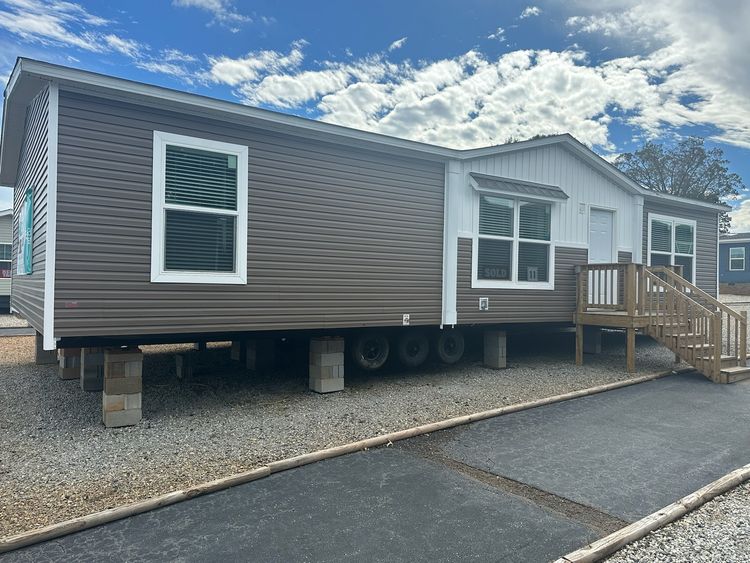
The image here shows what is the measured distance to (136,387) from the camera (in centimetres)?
561

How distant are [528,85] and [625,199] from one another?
7.22m

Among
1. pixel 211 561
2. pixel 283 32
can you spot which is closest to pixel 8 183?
pixel 283 32

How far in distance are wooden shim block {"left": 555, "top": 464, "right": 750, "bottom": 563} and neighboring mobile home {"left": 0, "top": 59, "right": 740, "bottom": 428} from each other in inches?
174

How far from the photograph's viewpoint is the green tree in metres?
33.2

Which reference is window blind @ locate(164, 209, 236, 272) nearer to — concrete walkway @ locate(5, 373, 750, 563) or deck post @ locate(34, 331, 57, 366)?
concrete walkway @ locate(5, 373, 750, 563)

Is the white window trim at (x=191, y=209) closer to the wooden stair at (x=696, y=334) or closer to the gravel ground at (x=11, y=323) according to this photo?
the wooden stair at (x=696, y=334)

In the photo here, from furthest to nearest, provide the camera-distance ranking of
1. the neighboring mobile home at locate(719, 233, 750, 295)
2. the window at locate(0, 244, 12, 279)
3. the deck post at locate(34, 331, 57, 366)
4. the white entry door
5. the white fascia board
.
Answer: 1. the neighboring mobile home at locate(719, 233, 750, 295)
2. the window at locate(0, 244, 12, 279)
3. the white entry door
4. the deck post at locate(34, 331, 57, 366)
5. the white fascia board

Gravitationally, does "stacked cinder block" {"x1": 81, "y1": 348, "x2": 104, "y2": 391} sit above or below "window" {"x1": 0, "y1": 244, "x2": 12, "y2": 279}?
below

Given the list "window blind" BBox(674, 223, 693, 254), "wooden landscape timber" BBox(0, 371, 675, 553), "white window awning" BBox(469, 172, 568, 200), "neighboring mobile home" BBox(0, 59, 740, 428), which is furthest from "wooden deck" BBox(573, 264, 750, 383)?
"window blind" BBox(674, 223, 693, 254)

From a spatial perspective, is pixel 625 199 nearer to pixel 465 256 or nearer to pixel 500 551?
pixel 465 256

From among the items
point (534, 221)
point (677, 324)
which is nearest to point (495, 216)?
point (534, 221)

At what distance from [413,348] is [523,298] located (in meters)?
2.16

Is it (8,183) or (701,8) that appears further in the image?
(8,183)

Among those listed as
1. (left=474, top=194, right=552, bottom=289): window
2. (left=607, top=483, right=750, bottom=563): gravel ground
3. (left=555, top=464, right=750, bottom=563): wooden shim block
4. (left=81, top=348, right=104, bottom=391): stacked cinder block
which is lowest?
(left=607, top=483, right=750, bottom=563): gravel ground
